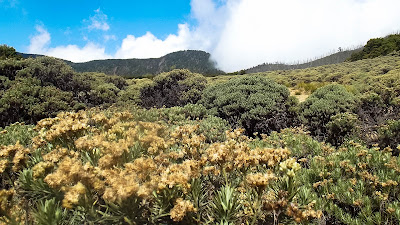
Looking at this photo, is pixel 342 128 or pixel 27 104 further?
pixel 27 104

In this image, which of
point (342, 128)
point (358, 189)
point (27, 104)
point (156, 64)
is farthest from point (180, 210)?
point (156, 64)

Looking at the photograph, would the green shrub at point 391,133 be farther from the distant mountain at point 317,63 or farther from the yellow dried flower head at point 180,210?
the distant mountain at point 317,63

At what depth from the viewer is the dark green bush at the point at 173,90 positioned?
13.0 metres

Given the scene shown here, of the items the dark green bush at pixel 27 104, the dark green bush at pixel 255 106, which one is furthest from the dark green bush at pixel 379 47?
the dark green bush at pixel 27 104

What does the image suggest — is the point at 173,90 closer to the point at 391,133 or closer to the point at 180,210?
the point at 391,133

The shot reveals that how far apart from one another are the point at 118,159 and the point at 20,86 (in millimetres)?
11039

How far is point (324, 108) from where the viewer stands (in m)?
8.73

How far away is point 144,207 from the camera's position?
5.40ft

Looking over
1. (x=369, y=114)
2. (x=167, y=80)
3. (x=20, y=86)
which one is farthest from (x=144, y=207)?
(x=167, y=80)

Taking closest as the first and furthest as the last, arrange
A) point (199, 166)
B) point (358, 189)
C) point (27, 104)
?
point (199, 166) → point (358, 189) → point (27, 104)

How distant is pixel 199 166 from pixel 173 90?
12.3m

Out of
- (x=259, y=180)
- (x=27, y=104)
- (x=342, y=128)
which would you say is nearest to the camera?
(x=259, y=180)

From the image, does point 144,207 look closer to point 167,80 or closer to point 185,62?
point 167,80

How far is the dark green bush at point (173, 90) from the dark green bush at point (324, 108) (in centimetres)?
581
